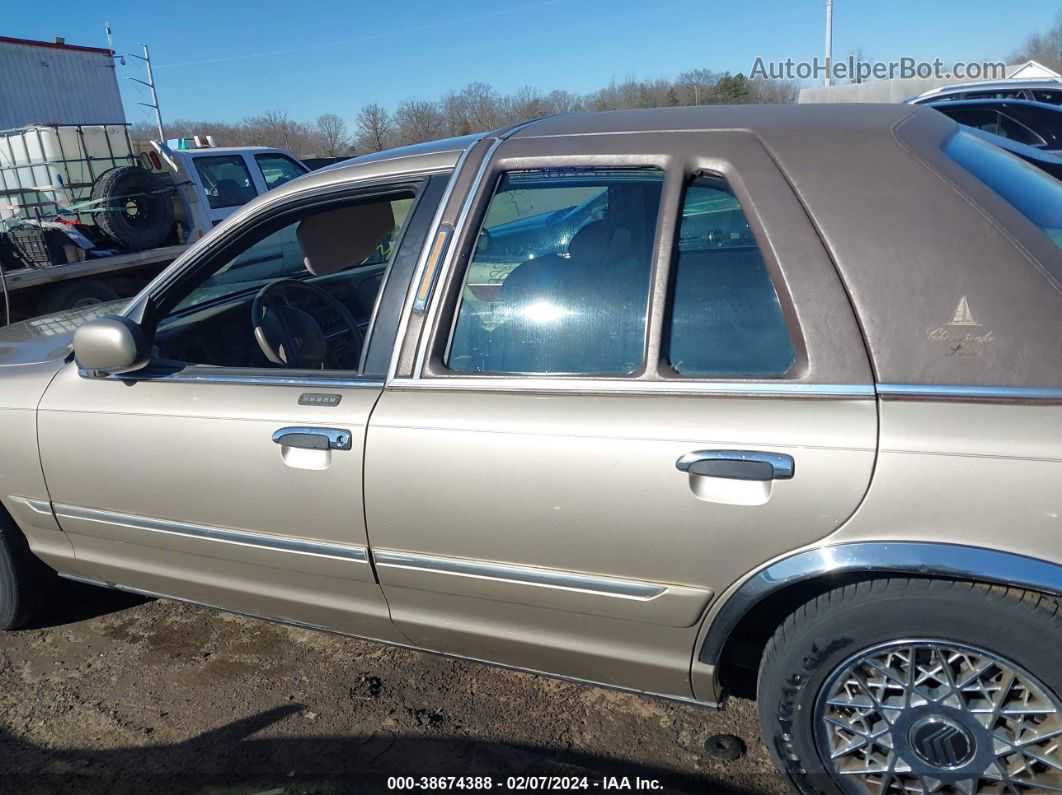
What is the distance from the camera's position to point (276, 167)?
34.4ft

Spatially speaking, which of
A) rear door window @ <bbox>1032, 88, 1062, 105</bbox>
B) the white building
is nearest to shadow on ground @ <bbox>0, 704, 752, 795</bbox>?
rear door window @ <bbox>1032, 88, 1062, 105</bbox>

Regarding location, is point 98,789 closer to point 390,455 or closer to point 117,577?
point 117,577

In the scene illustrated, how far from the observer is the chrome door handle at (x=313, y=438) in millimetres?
2236

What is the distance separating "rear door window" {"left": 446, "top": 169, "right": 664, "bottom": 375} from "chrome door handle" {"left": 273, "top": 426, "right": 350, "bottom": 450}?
37 cm

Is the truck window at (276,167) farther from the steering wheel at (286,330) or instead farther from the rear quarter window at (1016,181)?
the rear quarter window at (1016,181)

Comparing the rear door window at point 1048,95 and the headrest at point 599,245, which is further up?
the rear door window at point 1048,95

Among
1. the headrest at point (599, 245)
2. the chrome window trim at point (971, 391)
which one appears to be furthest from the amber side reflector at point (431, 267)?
the chrome window trim at point (971, 391)

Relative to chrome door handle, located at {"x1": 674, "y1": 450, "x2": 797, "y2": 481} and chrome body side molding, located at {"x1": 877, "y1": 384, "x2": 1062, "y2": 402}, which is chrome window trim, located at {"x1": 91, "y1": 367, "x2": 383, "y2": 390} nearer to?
chrome door handle, located at {"x1": 674, "y1": 450, "x2": 797, "y2": 481}

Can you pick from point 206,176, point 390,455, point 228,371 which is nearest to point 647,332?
point 390,455

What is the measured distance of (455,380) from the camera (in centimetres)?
220

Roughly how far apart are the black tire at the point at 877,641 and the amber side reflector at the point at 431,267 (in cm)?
126

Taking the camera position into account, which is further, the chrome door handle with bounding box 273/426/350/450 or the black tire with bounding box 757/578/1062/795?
the chrome door handle with bounding box 273/426/350/450

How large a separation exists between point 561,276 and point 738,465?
2.40ft

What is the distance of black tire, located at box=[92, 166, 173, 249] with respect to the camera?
830cm
